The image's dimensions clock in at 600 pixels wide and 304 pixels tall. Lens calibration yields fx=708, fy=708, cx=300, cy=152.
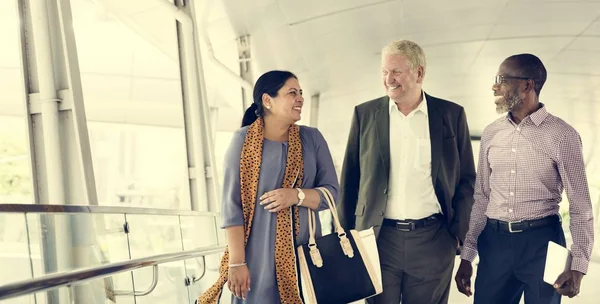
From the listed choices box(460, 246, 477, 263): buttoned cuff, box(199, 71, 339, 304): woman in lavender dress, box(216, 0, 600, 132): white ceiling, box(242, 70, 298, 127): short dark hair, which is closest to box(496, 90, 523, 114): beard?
box(460, 246, 477, 263): buttoned cuff

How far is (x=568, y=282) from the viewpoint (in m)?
2.66

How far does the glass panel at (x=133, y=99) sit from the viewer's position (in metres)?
7.94

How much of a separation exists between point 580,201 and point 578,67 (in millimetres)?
12625

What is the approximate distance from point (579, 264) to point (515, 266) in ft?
0.77

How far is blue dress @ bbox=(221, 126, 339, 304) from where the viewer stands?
2.38 meters

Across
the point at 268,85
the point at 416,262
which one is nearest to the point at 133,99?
the point at 416,262

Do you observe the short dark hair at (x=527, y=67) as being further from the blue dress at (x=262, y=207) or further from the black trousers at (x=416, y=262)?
the blue dress at (x=262, y=207)

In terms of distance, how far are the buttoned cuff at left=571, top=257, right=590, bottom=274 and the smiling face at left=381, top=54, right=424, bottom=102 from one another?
0.91 meters

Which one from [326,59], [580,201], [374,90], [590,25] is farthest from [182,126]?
[374,90]

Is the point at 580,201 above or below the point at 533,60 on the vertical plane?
below

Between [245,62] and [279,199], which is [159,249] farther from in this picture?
[245,62]

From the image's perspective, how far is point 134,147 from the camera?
39.1 feet

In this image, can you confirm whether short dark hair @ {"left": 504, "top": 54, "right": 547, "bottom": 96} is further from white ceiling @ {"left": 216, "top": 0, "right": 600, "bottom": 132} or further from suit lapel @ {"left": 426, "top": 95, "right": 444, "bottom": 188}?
white ceiling @ {"left": 216, "top": 0, "right": 600, "bottom": 132}

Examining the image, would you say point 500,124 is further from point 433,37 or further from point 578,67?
A: point 578,67
